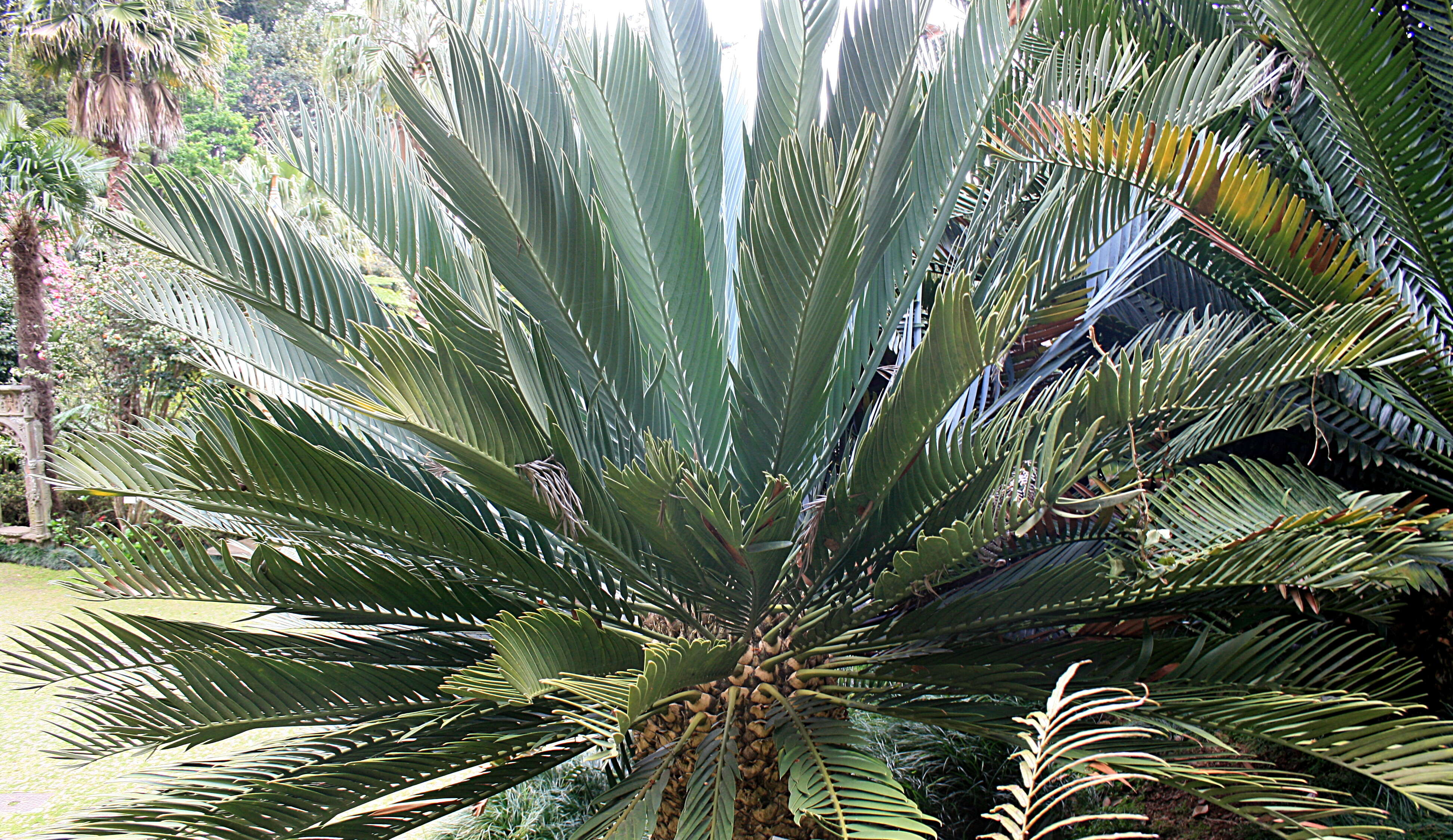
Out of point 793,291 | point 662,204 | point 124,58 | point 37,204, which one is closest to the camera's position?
point 793,291

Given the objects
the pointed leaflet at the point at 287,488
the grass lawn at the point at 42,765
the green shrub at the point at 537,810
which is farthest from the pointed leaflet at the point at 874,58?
the grass lawn at the point at 42,765

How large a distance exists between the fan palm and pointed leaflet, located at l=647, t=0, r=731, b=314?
994 centimetres

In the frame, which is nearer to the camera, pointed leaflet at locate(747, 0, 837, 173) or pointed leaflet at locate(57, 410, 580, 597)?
pointed leaflet at locate(57, 410, 580, 597)

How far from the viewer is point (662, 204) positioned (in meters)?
1.91

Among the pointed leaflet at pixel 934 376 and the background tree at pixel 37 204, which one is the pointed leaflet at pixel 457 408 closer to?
the pointed leaflet at pixel 934 376

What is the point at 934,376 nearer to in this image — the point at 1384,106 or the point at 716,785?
the point at 716,785

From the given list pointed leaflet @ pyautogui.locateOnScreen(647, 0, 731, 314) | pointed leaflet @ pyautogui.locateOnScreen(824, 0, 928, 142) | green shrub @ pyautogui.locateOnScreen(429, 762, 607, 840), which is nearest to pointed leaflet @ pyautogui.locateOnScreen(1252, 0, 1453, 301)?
pointed leaflet @ pyautogui.locateOnScreen(824, 0, 928, 142)

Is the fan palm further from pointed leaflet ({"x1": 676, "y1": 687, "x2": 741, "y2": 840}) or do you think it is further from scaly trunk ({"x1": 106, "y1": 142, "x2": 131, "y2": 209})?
pointed leaflet ({"x1": 676, "y1": 687, "x2": 741, "y2": 840})

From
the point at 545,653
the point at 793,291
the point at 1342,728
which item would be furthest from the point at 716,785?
the point at 1342,728

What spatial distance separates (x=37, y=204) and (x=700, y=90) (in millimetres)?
9402

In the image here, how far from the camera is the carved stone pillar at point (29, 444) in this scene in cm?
885

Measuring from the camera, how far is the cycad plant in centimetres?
138

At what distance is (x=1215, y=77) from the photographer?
183 cm

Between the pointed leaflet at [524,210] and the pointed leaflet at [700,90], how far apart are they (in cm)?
43
